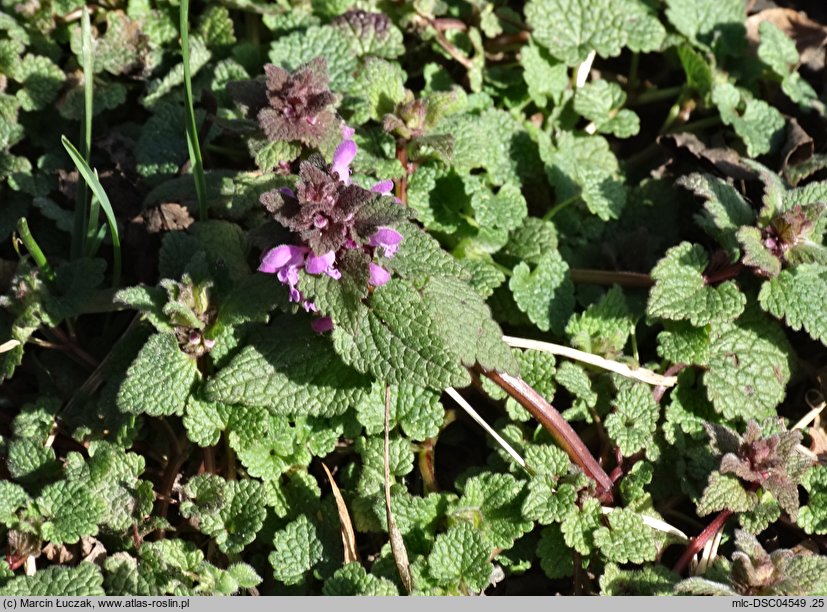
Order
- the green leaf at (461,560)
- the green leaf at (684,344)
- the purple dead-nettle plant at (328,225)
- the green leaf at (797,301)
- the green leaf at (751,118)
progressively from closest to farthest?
the purple dead-nettle plant at (328,225)
the green leaf at (461,560)
the green leaf at (797,301)
the green leaf at (684,344)
the green leaf at (751,118)

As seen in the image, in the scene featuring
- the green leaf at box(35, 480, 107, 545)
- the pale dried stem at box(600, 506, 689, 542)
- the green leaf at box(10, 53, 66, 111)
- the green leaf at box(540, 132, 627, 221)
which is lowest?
the green leaf at box(35, 480, 107, 545)

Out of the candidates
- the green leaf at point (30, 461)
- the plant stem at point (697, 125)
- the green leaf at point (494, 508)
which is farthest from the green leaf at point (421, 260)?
the plant stem at point (697, 125)

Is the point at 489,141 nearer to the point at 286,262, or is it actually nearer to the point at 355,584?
the point at 286,262

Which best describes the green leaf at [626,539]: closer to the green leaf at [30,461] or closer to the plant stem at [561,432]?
the plant stem at [561,432]

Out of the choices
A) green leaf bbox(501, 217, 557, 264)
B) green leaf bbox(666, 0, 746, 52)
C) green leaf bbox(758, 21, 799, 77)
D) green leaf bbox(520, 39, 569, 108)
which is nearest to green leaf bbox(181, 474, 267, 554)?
green leaf bbox(501, 217, 557, 264)

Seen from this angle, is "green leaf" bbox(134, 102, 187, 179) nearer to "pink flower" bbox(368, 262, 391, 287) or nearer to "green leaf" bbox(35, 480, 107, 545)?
"green leaf" bbox(35, 480, 107, 545)

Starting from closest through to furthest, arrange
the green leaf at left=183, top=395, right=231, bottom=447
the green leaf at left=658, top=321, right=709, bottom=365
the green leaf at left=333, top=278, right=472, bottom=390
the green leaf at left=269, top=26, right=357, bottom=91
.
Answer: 1. the green leaf at left=333, top=278, right=472, bottom=390
2. the green leaf at left=183, top=395, right=231, bottom=447
3. the green leaf at left=658, top=321, right=709, bottom=365
4. the green leaf at left=269, top=26, right=357, bottom=91

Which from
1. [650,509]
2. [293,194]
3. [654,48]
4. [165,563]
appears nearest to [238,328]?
[293,194]
